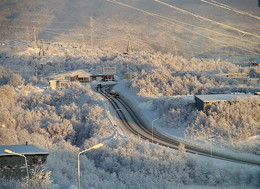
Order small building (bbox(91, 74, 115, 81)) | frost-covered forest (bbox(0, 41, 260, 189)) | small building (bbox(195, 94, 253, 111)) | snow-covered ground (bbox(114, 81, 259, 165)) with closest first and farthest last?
1. frost-covered forest (bbox(0, 41, 260, 189))
2. snow-covered ground (bbox(114, 81, 259, 165))
3. small building (bbox(195, 94, 253, 111))
4. small building (bbox(91, 74, 115, 81))

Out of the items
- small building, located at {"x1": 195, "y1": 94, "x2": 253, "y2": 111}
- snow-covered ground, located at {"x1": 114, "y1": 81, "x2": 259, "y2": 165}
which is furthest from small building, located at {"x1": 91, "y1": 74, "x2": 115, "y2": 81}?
small building, located at {"x1": 195, "y1": 94, "x2": 253, "y2": 111}

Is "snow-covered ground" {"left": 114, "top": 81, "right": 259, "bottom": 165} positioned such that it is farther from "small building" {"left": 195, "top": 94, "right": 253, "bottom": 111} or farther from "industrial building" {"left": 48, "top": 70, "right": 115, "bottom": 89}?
"industrial building" {"left": 48, "top": 70, "right": 115, "bottom": 89}

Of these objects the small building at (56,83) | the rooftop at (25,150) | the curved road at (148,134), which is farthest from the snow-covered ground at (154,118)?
the rooftop at (25,150)

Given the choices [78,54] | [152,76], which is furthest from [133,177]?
[78,54]

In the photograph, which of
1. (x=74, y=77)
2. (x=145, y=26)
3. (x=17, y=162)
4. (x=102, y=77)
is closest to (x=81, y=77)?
(x=74, y=77)

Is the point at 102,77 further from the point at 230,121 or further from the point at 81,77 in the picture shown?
the point at 230,121
